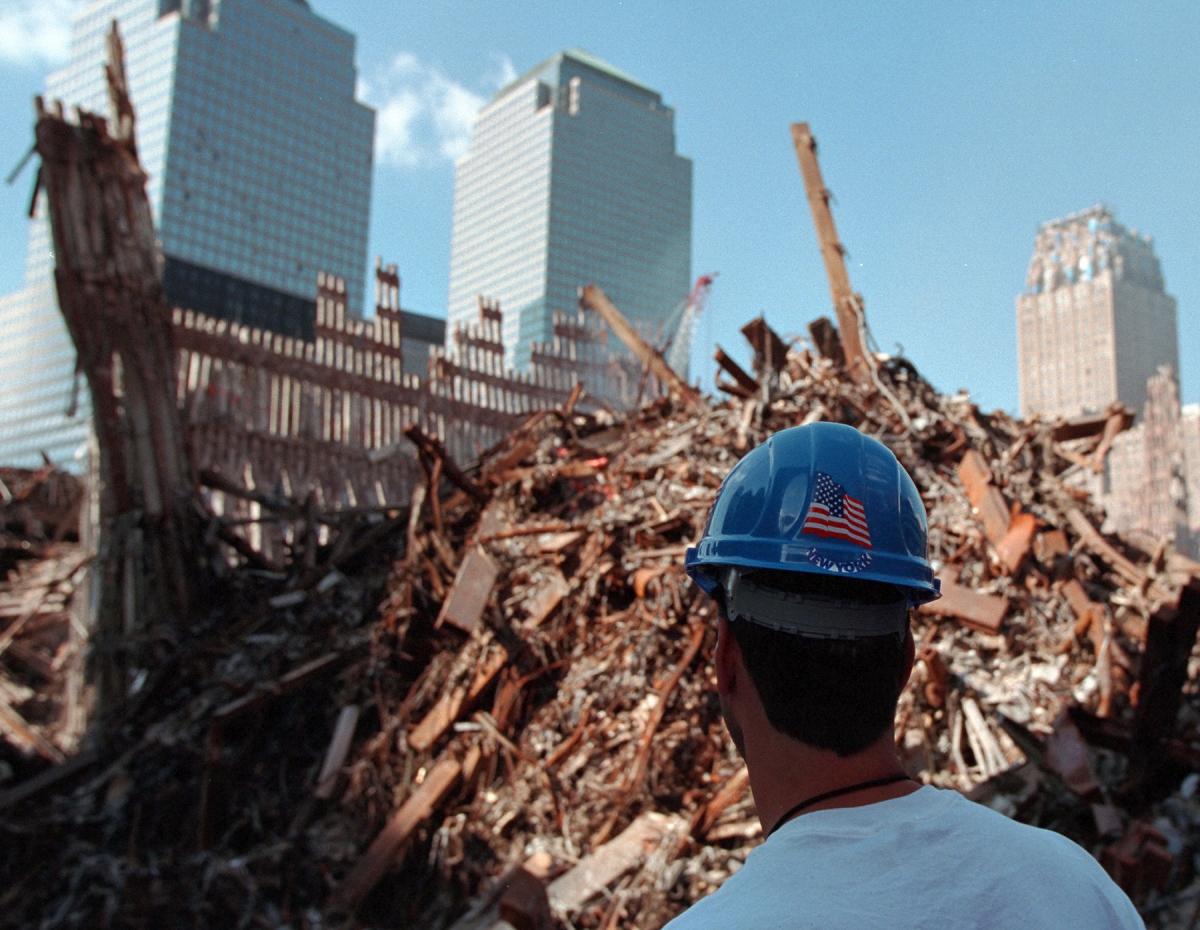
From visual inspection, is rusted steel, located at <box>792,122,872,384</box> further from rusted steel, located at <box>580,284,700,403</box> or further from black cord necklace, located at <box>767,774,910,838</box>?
black cord necklace, located at <box>767,774,910,838</box>

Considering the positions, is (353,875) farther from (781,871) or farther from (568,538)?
(781,871)

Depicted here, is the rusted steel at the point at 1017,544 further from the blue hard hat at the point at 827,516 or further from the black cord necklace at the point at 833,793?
the black cord necklace at the point at 833,793

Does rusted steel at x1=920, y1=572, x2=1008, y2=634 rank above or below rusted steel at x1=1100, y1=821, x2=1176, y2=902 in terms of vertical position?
above

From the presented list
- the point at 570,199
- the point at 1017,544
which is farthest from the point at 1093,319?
the point at 1017,544

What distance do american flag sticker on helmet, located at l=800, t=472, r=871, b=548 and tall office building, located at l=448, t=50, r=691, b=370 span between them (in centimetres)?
10047

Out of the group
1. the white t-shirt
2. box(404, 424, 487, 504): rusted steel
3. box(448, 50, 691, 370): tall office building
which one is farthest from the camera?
box(448, 50, 691, 370): tall office building

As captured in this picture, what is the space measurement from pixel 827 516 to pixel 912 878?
15.7 inches

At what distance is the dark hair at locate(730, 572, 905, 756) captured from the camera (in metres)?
1.08

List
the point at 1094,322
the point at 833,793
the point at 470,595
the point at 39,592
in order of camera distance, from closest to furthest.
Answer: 1. the point at 833,793
2. the point at 470,595
3. the point at 39,592
4. the point at 1094,322

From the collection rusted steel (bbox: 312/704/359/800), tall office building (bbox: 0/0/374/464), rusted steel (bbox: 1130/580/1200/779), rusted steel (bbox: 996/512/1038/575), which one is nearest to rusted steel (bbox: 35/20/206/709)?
rusted steel (bbox: 312/704/359/800)

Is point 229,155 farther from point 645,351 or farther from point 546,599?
point 546,599

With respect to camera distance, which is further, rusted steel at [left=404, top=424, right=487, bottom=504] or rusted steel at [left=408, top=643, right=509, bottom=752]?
rusted steel at [left=404, top=424, right=487, bottom=504]

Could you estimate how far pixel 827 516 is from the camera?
3.74ft

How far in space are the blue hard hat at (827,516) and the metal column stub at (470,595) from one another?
474cm
